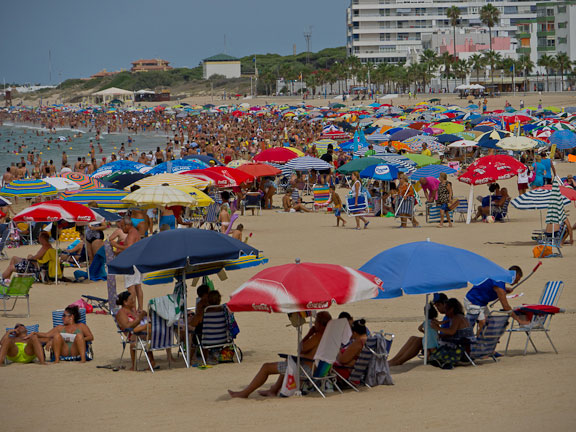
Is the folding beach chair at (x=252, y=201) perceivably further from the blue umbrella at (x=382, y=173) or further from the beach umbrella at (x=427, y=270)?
the beach umbrella at (x=427, y=270)

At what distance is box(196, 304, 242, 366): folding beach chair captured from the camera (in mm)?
8320

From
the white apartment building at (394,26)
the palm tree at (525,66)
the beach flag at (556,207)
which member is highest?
the white apartment building at (394,26)

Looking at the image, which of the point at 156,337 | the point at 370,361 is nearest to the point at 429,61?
the point at 156,337

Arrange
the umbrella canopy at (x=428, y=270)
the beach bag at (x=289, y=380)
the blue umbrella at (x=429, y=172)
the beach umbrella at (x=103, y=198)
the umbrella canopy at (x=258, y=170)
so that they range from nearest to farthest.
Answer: the beach bag at (x=289, y=380) < the umbrella canopy at (x=428, y=270) < the beach umbrella at (x=103, y=198) < the blue umbrella at (x=429, y=172) < the umbrella canopy at (x=258, y=170)

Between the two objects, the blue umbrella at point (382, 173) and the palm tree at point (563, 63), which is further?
the palm tree at point (563, 63)

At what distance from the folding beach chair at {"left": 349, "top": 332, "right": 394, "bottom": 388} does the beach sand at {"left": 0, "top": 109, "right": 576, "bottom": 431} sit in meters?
0.09

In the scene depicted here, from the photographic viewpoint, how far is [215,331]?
841 centimetres

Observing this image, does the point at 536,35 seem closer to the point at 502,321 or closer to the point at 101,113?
the point at 101,113

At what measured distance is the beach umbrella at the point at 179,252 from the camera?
803 cm

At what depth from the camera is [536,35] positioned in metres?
96.8

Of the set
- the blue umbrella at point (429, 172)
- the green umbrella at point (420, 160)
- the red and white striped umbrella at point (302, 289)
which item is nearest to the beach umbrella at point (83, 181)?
the blue umbrella at point (429, 172)

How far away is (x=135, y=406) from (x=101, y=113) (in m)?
92.8

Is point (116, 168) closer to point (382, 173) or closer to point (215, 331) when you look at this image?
point (382, 173)

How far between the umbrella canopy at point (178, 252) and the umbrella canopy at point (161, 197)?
5150 mm
